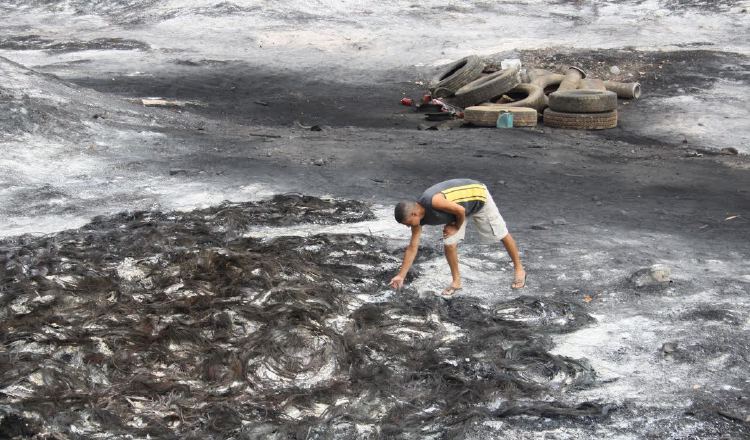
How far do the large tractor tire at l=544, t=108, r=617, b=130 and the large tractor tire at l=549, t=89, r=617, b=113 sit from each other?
3.5 inches

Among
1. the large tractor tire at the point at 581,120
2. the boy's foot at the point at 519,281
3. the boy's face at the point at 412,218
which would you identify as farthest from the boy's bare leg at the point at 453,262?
the large tractor tire at the point at 581,120

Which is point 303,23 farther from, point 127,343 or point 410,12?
point 127,343

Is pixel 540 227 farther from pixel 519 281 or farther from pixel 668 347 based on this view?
pixel 668 347

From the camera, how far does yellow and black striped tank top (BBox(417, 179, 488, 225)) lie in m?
7.96

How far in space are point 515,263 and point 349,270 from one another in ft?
5.44

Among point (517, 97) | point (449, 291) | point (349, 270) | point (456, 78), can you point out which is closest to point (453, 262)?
point (449, 291)

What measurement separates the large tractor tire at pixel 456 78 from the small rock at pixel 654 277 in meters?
10.0

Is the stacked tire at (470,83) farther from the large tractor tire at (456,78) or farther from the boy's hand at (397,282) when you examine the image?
the boy's hand at (397,282)

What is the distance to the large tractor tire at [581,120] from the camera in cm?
Answer: 1589

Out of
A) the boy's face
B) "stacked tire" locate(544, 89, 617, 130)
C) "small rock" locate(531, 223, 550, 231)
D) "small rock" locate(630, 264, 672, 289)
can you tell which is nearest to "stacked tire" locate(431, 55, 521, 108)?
"stacked tire" locate(544, 89, 617, 130)

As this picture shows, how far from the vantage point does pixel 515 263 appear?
28.0 ft

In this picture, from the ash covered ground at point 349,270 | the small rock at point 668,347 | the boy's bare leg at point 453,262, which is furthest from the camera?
the boy's bare leg at point 453,262

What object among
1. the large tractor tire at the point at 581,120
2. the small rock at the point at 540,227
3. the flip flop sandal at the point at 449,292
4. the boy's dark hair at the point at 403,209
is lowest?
the large tractor tire at the point at 581,120

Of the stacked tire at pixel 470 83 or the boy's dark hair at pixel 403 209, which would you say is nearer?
the boy's dark hair at pixel 403 209
